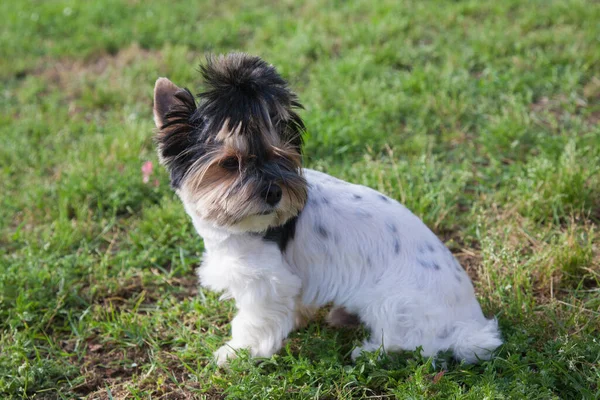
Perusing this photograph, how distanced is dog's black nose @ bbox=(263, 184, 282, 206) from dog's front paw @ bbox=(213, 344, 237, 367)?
1.07m

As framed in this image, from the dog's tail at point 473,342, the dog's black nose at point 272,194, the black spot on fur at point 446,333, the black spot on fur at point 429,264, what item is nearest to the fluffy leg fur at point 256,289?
the dog's black nose at point 272,194

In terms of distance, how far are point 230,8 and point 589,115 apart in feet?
17.4

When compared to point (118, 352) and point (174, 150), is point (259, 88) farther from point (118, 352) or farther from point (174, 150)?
point (118, 352)

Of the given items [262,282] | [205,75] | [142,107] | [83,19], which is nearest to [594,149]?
[262,282]

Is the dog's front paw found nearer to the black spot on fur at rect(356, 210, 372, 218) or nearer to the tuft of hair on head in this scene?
the black spot on fur at rect(356, 210, 372, 218)

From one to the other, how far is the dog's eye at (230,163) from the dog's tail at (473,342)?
1484 millimetres

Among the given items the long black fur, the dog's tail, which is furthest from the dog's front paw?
the dog's tail

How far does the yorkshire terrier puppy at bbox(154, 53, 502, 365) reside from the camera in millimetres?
3047

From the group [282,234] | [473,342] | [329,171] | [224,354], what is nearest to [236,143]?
[282,234]

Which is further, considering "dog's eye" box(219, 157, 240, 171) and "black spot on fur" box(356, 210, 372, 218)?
"black spot on fur" box(356, 210, 372, 218)

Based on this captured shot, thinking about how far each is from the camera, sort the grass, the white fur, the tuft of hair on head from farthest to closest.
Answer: the grass < the white fur < the tuft of hair on head

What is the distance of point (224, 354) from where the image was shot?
3.77 meters

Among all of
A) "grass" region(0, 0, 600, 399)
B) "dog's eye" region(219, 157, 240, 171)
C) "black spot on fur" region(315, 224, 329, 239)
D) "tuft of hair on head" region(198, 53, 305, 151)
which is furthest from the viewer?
"grass" region(0, 0, 600, 399)

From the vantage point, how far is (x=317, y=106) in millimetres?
6082
